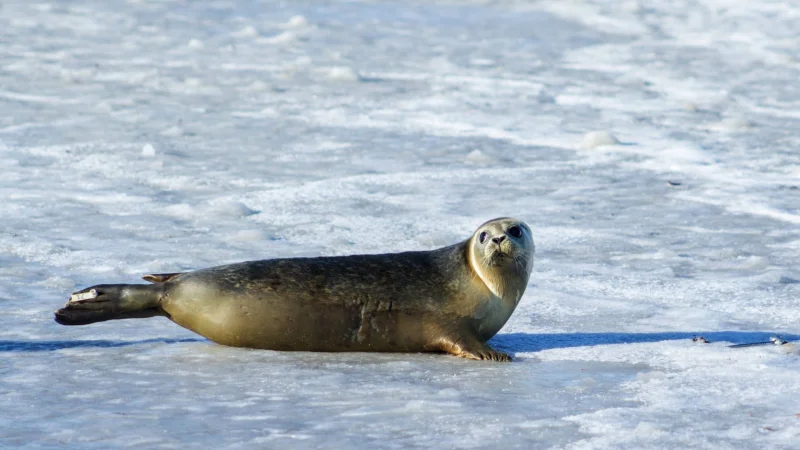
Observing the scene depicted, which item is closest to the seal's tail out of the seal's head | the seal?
the seal

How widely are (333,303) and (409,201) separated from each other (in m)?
2.49

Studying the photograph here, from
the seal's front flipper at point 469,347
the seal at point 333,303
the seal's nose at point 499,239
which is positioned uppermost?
the seal's nose at point 499,239

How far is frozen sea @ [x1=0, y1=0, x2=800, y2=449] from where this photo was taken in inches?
124

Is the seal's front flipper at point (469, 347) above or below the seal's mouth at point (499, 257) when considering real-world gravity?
below

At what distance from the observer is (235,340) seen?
398 cm

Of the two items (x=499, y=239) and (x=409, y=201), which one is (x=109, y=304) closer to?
(x=499, y=239)

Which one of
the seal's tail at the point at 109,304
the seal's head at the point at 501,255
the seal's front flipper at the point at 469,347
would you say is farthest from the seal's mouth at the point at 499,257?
the seal's tail at the point at 109,304

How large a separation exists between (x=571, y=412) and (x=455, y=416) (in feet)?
0.94

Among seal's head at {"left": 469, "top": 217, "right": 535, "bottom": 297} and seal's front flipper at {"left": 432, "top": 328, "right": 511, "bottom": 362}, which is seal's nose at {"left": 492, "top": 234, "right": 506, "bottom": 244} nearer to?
seal's head at {"left": 469, "top": 217, "right": 535, "bottom": 297}

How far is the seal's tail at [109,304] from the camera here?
393cm

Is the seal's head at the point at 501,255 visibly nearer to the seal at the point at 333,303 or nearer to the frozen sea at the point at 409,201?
the seal at the point at 333,303

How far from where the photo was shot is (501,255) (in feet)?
13.6

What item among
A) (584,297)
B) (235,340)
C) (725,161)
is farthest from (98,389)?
(725,161)

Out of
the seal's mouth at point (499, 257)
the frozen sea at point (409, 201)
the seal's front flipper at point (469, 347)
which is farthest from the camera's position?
the seal's mouth at point (499, 257)
